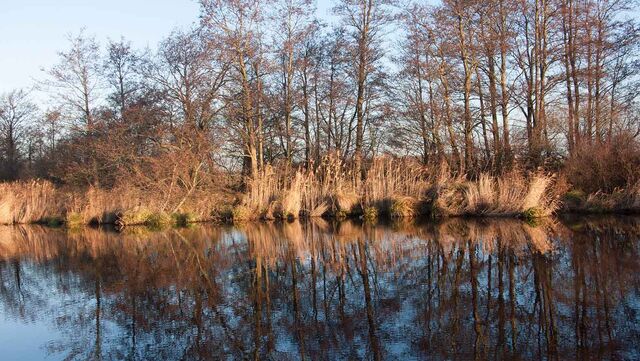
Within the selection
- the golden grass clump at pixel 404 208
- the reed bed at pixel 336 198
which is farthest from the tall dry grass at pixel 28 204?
the golden grass clump at pixel 404 208

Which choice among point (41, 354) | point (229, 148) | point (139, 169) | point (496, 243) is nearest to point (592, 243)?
point (496, 243)

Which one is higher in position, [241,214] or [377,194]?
[377,194]

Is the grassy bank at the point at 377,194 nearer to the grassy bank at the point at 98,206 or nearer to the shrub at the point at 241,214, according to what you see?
the shrub at the point at 241,214

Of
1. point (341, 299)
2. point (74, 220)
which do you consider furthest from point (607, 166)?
point (74, 220)

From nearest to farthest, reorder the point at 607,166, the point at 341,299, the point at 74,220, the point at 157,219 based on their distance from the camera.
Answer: the point at 341,299 → the point at 607,166 → the point at 157,219 → the point at 74,220

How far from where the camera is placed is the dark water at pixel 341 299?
4645mm

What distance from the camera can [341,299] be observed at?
629 cm

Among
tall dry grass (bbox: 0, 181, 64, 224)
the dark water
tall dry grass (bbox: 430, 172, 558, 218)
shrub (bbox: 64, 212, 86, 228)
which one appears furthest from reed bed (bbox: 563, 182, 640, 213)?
tall dry grass (bbox: 0, 181, 64, 224)

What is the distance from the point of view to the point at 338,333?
16.5 ft

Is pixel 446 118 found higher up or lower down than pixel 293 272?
higher up

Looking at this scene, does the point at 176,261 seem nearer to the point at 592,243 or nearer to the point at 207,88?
the point at 592,243

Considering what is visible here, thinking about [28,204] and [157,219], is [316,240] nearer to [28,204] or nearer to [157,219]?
[157,219]

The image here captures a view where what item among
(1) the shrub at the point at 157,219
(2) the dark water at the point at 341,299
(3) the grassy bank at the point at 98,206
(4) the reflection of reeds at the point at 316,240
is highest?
A: (3) the grassy bank at the point at 98,206

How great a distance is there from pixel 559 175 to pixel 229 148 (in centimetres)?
1314
